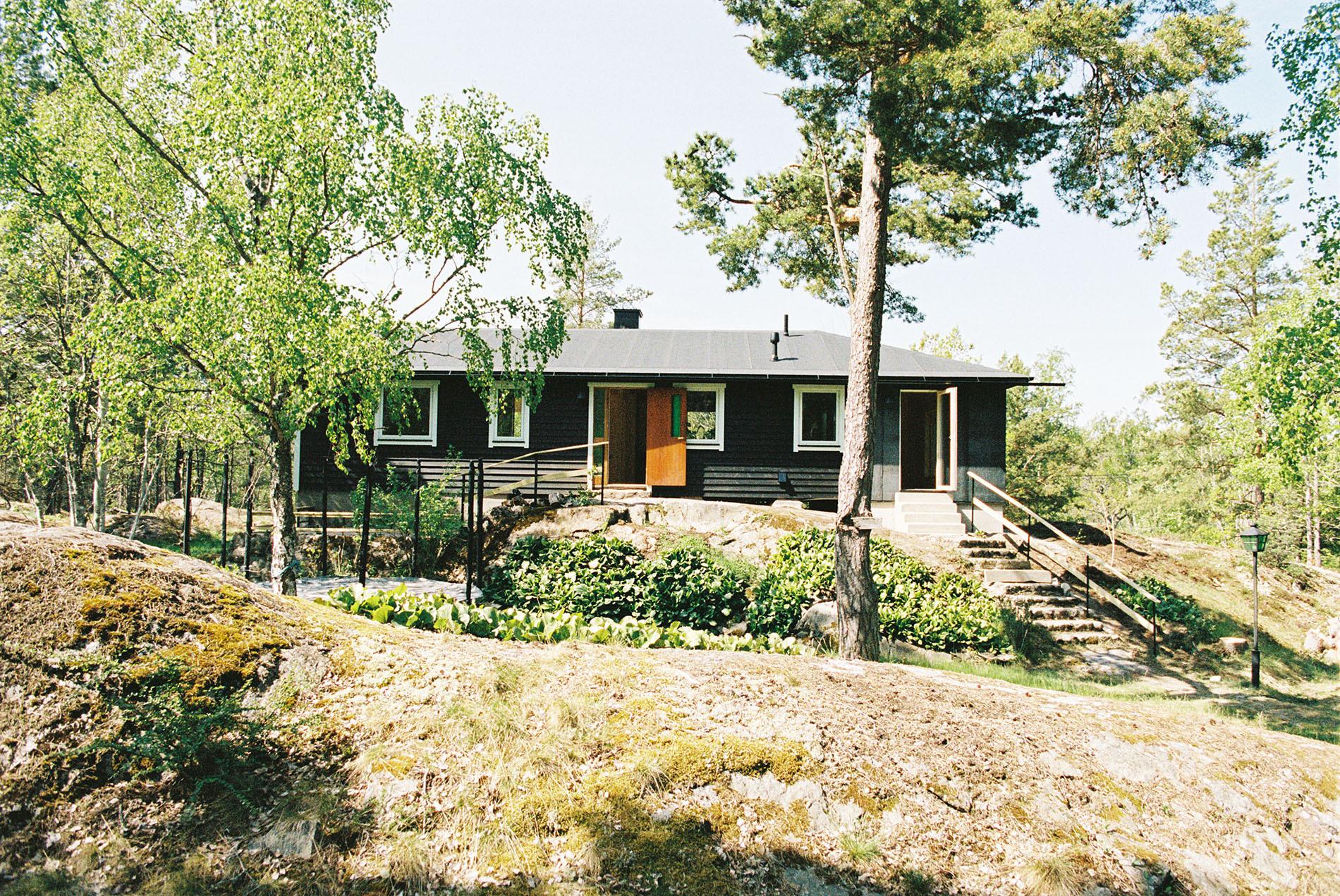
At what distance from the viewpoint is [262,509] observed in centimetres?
2700

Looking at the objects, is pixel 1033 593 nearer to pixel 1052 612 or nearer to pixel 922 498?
pixel 1052 612

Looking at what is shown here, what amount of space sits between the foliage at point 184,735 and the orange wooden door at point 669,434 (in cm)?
1369

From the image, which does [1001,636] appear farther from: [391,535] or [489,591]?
[391,535]

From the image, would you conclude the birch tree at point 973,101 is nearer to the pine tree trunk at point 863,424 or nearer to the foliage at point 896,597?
the pine tree trunk at point 863,424

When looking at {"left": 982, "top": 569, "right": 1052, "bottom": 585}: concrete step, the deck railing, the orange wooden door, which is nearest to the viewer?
{"left": 982, "top": 569, "right": 1052, "bottom": 585}: concrete step

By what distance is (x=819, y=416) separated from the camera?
1669 cm

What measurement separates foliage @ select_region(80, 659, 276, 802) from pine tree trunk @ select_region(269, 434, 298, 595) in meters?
4.97

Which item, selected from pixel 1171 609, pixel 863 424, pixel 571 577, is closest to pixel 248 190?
pixel 571 577

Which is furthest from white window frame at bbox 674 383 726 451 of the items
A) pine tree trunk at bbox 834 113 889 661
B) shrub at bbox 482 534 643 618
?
pine tree trunk at bbox 834 113 889 661

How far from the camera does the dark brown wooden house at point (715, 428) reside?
1602 centimetres

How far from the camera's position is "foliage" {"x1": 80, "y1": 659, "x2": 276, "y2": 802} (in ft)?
8.21

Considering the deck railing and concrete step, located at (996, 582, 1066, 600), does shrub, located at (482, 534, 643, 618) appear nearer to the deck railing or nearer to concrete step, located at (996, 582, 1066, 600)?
concrete step, located at (996, 582, 1066, 600)

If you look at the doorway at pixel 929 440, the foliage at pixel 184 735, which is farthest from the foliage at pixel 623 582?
the foliage at pixel 184 735

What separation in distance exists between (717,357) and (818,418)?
2585 mm
